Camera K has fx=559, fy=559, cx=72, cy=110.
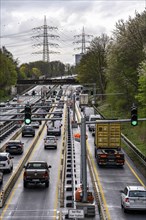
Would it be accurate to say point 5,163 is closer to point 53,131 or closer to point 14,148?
point 14,148

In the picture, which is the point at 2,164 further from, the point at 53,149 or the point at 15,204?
the point at 53,149

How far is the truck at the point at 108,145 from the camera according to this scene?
46781 millimetres

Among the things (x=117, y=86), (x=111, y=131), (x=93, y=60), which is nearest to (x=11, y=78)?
(x=93, y=60)

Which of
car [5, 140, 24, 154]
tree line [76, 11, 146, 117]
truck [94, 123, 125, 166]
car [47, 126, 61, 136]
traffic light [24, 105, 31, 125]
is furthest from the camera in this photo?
tree line [76, 11, 146, 117]

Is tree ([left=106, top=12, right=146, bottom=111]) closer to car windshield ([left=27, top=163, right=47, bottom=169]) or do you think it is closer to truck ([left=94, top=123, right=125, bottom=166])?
truck ([left=94, top=123, right=125, bottom=166])

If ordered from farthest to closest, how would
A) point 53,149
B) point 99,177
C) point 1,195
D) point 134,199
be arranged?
point 53,149, point 99,177, point 1,195, point 134,199

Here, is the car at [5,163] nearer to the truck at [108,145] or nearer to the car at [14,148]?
the truck at [108,145]

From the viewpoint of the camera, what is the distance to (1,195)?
103 feet

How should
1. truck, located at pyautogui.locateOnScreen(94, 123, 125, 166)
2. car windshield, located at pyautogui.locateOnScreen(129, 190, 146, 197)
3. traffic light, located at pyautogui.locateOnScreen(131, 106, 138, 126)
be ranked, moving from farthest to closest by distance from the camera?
truck, located at pyautogui.locateOnScreen(94, 123, 125, 166), car windshield, located at pyautogui.locateOnScreen(129, 190, 146, 197), traffic light, located at pyautogui.locateOnScreen(131, 106, 138, 126)

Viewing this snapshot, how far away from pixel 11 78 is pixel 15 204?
12592 cm

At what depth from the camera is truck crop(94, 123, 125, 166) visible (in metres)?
46.8

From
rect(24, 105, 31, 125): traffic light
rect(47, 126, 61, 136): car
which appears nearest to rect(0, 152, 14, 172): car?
rect(24, 105, 31, 125): traffic light

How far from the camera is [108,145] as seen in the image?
49.5m

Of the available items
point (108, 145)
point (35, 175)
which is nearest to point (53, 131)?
point (108, 145)
